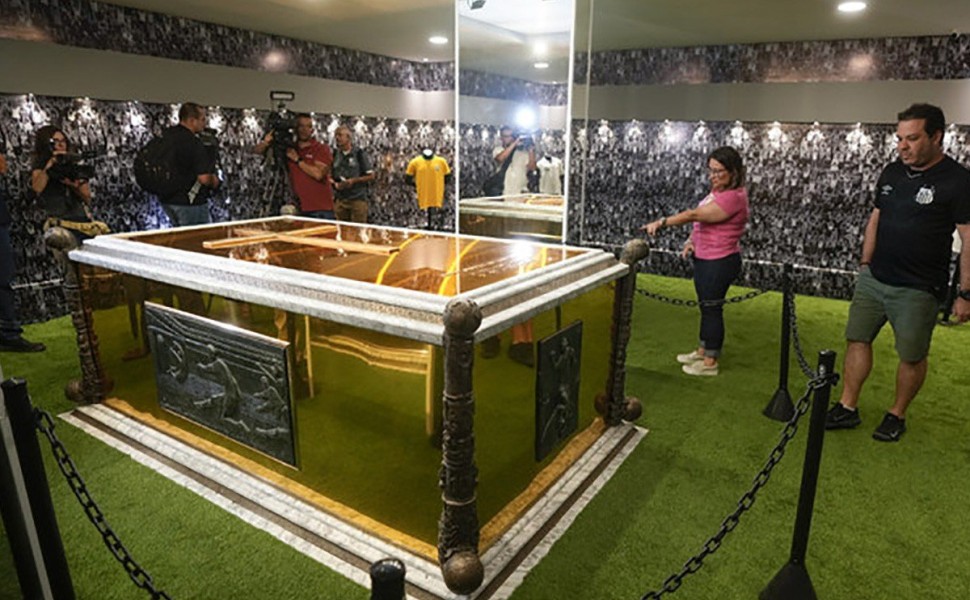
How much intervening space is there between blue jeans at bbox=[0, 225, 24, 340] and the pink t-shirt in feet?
15.7

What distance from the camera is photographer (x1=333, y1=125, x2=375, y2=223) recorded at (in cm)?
682

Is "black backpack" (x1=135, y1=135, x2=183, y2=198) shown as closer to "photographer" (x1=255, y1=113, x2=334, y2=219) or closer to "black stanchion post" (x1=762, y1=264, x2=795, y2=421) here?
"photographer" (x1=255, y1=113, x2=334, y2=219)

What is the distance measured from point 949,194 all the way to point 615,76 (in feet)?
18.7

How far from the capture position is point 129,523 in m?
2.43

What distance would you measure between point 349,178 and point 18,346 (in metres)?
3.53

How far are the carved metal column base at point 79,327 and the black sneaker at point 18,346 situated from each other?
135 centimetres

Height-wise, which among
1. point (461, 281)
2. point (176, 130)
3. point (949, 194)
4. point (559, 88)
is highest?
point (559, 88)

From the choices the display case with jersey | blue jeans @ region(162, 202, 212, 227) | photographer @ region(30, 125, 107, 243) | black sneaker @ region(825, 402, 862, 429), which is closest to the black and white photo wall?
the display case with jersey

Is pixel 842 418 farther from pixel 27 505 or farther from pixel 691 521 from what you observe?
pixel 27 505

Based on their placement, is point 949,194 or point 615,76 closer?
point 949,194

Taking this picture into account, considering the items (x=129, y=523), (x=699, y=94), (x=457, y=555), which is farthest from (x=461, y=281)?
(x=699, y=94)

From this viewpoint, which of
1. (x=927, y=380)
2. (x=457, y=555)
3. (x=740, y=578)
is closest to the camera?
(x=457, y=555)

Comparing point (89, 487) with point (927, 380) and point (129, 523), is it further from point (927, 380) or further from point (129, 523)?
point (927, 380)

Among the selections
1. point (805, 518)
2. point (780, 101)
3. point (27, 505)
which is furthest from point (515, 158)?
point (27, 505)
